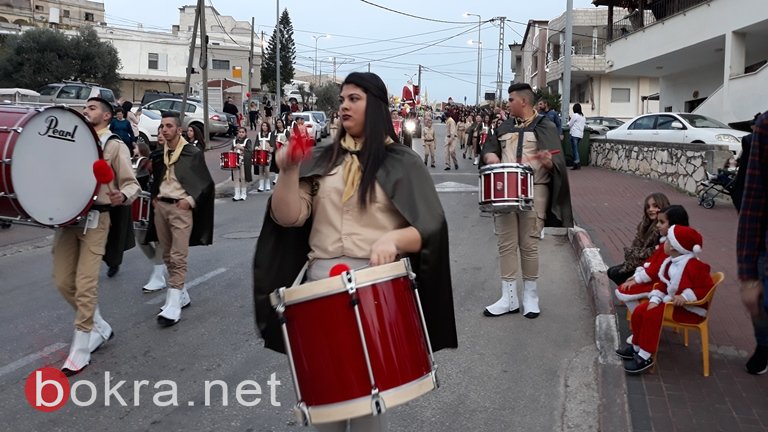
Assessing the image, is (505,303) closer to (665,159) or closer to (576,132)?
(665,159)

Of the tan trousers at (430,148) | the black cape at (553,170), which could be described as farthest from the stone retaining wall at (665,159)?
the black cape at (553,170)

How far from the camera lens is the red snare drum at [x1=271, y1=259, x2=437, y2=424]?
8.18ft

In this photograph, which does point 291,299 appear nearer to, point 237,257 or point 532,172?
point 532,172

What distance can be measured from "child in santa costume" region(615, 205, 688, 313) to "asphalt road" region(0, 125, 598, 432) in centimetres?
57

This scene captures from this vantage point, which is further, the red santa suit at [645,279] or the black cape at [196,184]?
the black cape at [196,184]

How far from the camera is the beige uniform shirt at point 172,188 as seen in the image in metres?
6.53

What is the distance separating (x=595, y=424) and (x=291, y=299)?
2.66 meters

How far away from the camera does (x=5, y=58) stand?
139 ft

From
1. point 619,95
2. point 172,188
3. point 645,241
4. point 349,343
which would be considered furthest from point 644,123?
point 619,95

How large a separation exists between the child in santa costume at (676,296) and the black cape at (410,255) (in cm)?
233

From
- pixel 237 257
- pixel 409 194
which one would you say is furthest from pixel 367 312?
pixel 237 257

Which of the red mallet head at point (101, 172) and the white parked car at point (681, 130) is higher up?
the white parked car at point (681, 130)

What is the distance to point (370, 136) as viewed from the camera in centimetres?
292

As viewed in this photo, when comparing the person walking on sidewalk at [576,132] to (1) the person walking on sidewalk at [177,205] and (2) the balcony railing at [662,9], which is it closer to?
(2) the balcony railing at [662,9]
